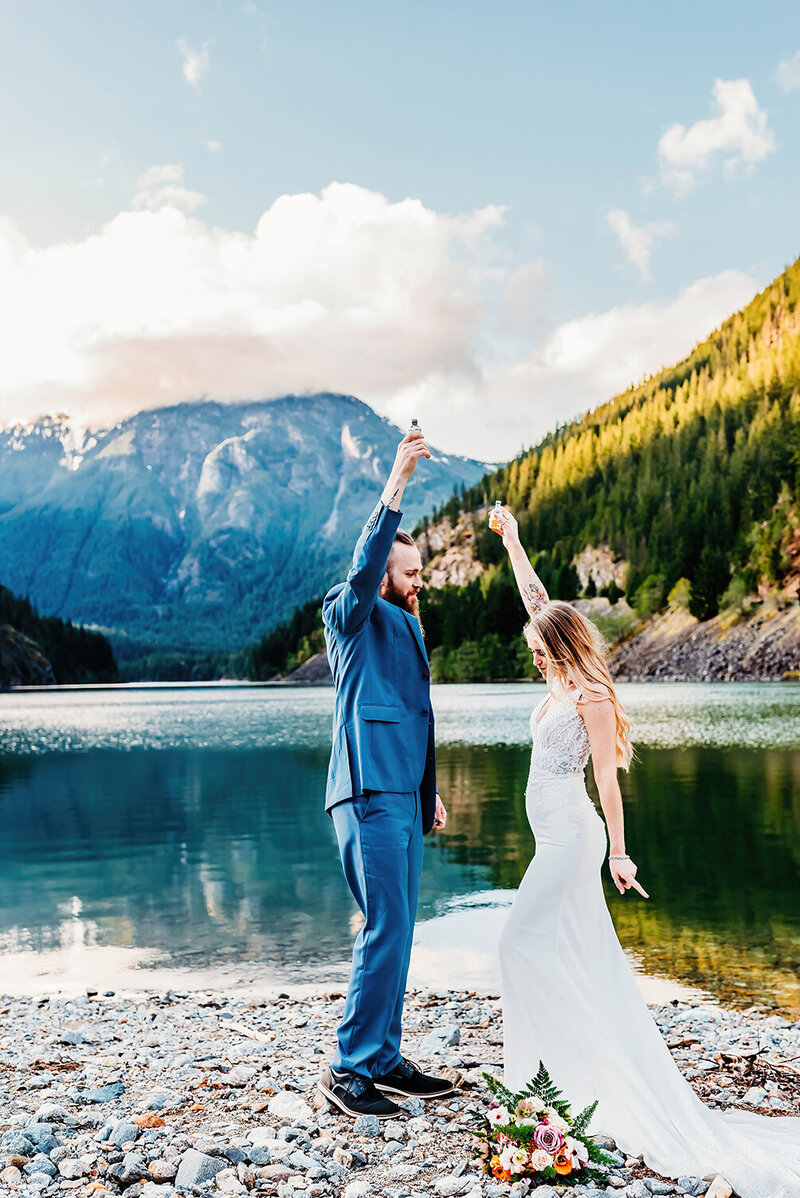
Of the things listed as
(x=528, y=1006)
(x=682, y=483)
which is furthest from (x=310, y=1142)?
(x=682, y=483)

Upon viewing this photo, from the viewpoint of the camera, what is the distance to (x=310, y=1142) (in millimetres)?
5441

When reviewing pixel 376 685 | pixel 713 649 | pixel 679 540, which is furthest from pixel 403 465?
pixel 679 540

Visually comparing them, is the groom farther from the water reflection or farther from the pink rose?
the water reflection

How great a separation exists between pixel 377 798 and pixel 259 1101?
2.15m

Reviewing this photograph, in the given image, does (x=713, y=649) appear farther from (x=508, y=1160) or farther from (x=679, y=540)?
(x=508, y=1160)

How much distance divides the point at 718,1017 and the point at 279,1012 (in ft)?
13.9

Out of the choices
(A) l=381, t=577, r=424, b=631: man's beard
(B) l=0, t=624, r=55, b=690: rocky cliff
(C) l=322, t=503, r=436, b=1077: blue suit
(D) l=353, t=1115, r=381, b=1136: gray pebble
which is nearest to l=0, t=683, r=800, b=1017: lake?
(C) l=322, t=503, r=436, b=1077: blue suit

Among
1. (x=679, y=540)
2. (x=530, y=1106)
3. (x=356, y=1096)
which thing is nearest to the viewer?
(x=530, y=1106)

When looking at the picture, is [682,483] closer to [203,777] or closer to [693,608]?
[693,608]

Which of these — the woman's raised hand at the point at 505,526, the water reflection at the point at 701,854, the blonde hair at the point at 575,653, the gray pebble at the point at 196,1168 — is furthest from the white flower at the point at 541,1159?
the water reflection at the point at 701,854

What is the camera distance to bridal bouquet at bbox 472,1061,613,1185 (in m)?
4.89

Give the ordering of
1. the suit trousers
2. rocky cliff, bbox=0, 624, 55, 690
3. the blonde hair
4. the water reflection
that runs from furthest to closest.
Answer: rocky cliff, bbox=0, 624, 55, 690, the water reflection, the suit trousers, the blonde hair

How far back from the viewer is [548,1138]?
4906mm

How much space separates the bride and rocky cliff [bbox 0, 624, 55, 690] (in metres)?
201
